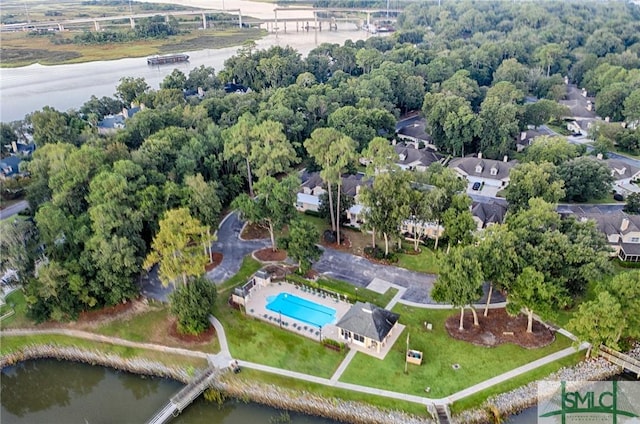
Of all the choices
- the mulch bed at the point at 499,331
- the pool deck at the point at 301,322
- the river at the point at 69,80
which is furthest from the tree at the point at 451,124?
the river at the point at 69,80

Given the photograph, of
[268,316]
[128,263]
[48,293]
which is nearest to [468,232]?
[268,316]

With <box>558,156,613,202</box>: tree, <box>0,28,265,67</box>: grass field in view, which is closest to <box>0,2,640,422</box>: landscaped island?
<box>558,156,613,202</box>: tree

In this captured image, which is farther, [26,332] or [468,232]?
[468,232]

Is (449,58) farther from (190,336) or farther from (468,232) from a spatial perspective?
(190,336)

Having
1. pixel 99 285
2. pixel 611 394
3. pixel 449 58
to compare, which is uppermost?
pixel 449 58

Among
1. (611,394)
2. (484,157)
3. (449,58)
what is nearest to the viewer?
(611,394)

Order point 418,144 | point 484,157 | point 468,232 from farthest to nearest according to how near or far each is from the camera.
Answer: point 418,144 → point 484,157 → point 468,232

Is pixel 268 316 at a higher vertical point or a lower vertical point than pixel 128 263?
lower

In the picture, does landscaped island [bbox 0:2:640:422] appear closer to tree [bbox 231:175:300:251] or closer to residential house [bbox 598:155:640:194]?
tree [bbox 231:175:300:251]
